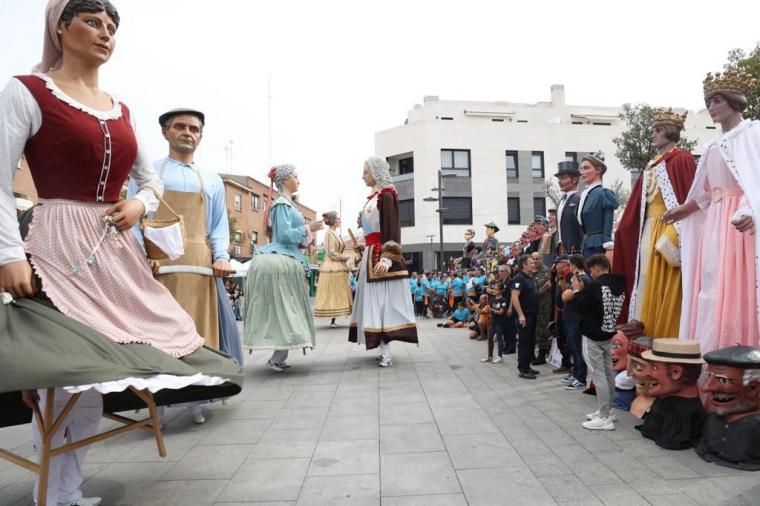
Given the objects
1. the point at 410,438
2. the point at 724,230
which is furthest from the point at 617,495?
the point at 724,230

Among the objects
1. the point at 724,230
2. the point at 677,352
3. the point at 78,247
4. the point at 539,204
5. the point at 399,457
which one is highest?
the point at 539,204

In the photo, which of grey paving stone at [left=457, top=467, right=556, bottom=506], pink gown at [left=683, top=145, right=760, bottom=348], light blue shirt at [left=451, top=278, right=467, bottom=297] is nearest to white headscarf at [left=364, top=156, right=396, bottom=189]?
pink gown at [left=683, top=145, right=760, bottom=348]

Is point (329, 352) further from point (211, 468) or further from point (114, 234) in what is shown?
point (114, 234)

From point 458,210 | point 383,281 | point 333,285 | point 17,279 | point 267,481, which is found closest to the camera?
point 17,279

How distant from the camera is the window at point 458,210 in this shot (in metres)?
34.0

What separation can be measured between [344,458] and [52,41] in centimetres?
288

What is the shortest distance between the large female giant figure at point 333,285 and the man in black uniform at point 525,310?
6545 mm

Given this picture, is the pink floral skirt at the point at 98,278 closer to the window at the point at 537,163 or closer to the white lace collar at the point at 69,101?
the white lace collar at the point at 69,101

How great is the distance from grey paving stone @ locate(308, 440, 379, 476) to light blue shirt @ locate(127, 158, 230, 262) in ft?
6.17

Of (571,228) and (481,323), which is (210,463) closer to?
(571,228)

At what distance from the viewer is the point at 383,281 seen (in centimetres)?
679

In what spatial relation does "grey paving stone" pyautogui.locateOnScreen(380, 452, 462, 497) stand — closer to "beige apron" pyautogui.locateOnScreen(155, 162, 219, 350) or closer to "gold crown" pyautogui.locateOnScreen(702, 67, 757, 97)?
"beige apron" pyautogui.locateOnScreen(155, 162, 219, 350)

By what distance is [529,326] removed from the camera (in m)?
6.11

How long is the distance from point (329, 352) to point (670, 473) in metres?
5.86
